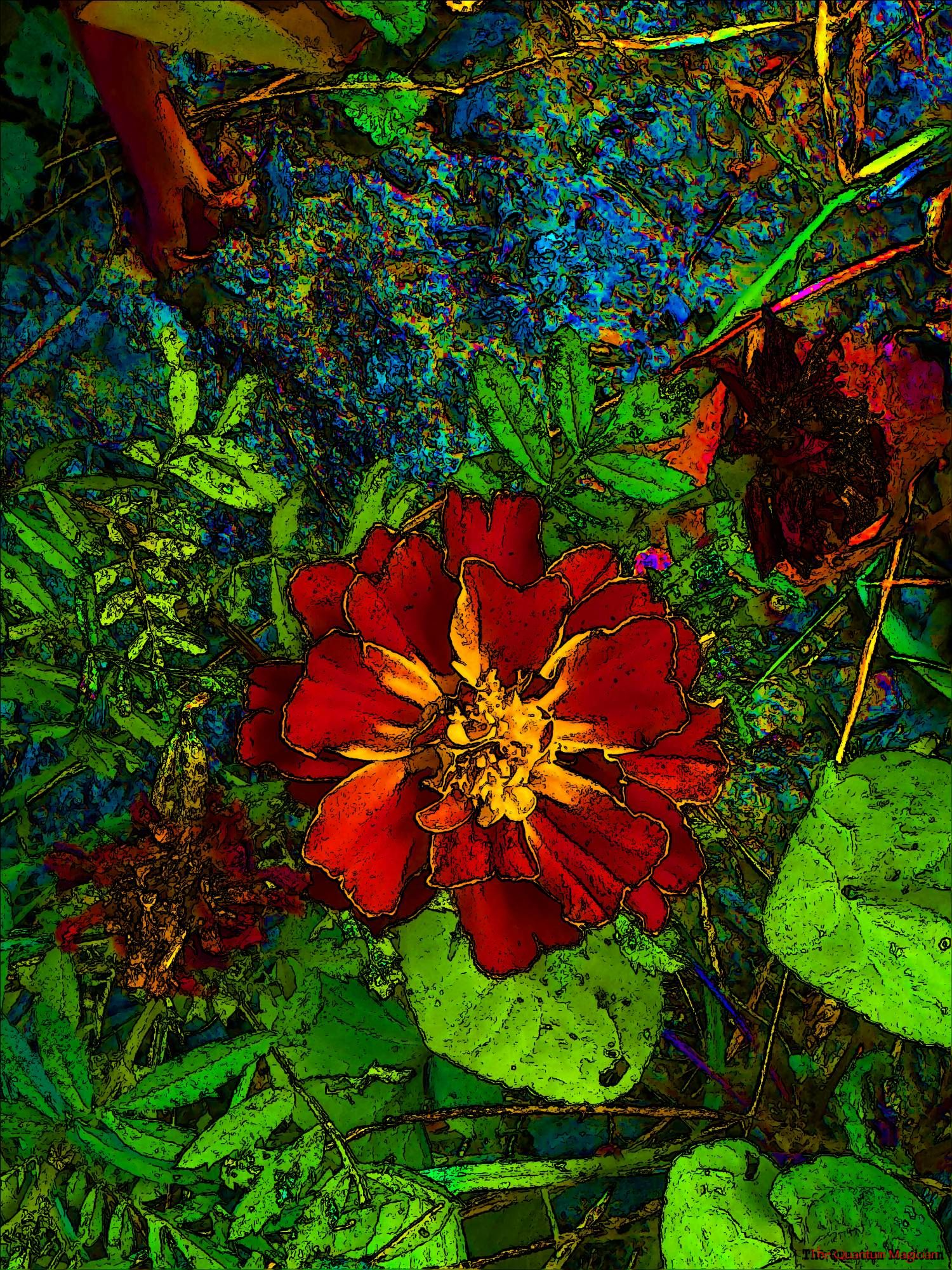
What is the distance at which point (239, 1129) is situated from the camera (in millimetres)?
441

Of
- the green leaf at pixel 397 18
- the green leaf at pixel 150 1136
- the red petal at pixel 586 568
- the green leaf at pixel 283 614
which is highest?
the green leaf at pixel 397 18

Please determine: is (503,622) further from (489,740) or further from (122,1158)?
(122,1158)

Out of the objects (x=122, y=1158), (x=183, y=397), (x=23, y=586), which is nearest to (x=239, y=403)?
(x=183, y=397)

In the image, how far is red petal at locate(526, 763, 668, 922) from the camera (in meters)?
0.40

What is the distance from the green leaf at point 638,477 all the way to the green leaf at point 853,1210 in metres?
0.29

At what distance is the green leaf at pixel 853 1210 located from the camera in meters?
0.43

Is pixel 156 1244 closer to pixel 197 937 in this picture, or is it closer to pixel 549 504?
pixel 197 937

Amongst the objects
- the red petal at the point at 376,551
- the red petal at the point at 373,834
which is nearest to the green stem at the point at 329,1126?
the red petal at the point at 373,834

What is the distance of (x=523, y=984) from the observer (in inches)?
17.1

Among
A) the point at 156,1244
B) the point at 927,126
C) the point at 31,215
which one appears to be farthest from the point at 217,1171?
the point at 927,126

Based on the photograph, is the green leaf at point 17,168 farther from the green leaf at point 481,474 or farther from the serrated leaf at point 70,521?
the green leaf at point 481,474

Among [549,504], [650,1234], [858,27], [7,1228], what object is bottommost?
[650,1234]

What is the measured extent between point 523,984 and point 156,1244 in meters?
0.19

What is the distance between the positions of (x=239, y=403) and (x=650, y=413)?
18 cm
